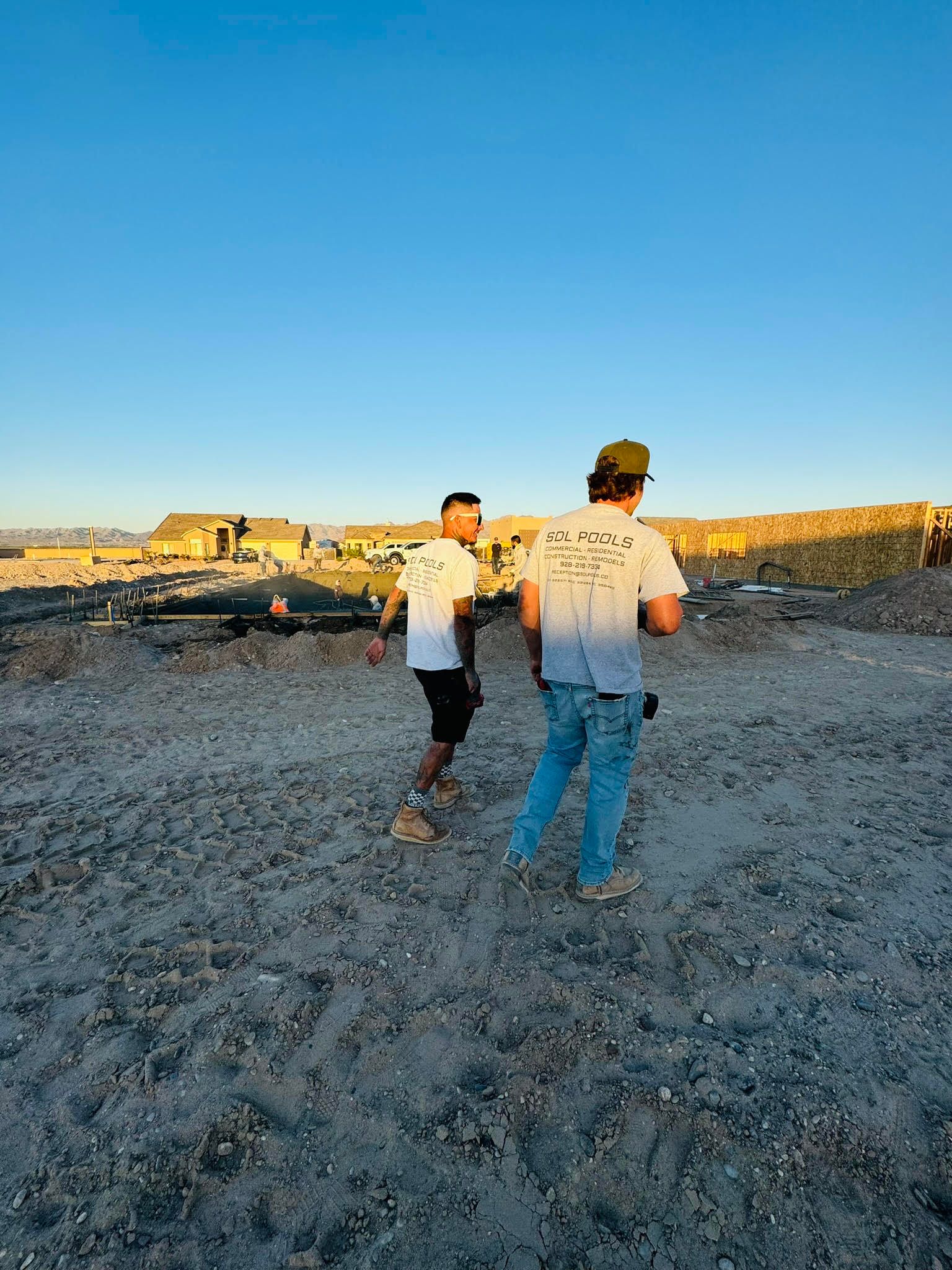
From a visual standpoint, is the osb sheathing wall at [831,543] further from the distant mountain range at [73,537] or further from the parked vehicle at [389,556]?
the distant mountain range at [73,537]

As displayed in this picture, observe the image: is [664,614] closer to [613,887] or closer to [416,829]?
[613,887]

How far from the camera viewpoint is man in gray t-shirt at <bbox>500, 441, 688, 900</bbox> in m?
2.29

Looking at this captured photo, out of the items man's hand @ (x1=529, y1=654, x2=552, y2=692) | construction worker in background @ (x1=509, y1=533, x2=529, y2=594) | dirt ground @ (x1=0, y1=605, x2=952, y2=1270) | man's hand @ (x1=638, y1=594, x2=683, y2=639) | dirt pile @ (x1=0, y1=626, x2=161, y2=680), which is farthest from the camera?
construction worker in background @ (x1=509, y1=533, x2=529, y2=594)

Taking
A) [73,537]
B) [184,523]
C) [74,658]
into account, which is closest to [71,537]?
[73,537]

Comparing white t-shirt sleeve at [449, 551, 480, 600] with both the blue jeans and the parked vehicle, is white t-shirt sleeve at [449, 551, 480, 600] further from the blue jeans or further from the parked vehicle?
the parked vehicle

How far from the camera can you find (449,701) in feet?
10.6

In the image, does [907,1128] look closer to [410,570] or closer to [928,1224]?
[928,1224]

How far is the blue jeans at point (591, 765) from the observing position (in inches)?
93.0

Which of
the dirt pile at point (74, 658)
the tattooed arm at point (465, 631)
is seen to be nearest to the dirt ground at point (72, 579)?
the dirt pile at point (74, 658)

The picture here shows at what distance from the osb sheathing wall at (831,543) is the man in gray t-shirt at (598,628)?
2006 cm

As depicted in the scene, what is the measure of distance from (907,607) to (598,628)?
13017 mm

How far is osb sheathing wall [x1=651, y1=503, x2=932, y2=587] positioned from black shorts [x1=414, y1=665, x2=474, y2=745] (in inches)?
786

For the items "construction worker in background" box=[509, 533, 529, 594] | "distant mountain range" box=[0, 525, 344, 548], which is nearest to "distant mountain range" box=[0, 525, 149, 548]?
"distant mountain range" box=[0, 525, 344, 548]

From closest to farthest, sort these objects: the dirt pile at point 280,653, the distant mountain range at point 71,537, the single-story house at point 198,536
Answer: the dirt pile at point 280,653
the single-story house at point 198,536
the distant mountain range at point 71,537
